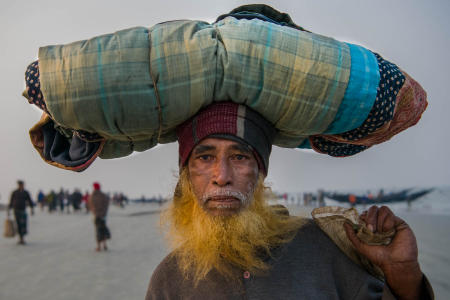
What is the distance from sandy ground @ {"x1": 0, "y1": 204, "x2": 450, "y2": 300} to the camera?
696 cm

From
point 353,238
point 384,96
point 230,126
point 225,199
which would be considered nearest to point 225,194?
point 225,199

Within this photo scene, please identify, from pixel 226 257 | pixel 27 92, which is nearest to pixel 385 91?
pixel 226 257

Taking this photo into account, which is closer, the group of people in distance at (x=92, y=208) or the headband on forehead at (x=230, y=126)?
the headband on forehead at (x=230, y=126)

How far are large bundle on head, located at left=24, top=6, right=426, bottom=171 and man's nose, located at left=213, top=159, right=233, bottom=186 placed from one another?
11.6 inches

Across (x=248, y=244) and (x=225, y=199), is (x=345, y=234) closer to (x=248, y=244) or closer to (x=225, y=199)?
(x=248, y=244)

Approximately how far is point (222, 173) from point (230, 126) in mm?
229

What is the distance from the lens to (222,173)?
5.86 feet

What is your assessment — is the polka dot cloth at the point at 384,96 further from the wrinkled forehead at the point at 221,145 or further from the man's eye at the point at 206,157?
the man's eye at the point at 206,157

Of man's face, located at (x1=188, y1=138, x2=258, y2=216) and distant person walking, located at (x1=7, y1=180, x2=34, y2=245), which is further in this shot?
distant person walking, located at (x1=7, y1=180, x2=34, y2=245)

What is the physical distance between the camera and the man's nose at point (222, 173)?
69.9 inches

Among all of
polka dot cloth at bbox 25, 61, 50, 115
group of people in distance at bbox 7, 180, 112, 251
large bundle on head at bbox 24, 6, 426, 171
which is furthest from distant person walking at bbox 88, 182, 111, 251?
polka dot cloth at bbox 25, 61, 50, 115

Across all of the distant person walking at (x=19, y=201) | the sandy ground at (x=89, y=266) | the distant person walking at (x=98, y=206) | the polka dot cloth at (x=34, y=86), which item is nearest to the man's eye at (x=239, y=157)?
the polka dot cloth at (x=34, y=86)

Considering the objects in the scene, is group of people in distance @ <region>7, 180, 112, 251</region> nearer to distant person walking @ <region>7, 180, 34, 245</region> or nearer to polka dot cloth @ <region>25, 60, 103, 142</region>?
distant person walking @ <region>7, 180, 34, 245</region>

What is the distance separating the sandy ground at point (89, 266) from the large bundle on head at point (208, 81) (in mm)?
2792
